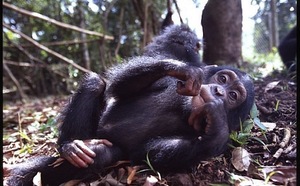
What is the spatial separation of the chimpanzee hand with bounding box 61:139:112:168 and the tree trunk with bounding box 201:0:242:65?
2.26 m

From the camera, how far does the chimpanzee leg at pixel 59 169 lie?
7.35ft

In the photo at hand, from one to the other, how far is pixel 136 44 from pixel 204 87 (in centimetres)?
559

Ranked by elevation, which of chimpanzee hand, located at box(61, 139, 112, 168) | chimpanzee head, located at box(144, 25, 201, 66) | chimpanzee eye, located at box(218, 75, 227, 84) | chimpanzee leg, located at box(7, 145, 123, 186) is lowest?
chimpanzee leg, located at box(7, 145, 123, 186)

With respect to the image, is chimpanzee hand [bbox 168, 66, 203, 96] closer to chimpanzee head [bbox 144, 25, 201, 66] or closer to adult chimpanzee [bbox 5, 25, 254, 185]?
adult chimpanzee [bbox 5, 25, 254, 185]

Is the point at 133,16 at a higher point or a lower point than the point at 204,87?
higher

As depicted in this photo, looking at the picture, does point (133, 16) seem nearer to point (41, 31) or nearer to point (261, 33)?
point (41, 31)

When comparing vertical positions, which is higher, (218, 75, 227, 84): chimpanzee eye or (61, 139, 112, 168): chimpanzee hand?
(218, 75, 227, 84): chimpanzee eye

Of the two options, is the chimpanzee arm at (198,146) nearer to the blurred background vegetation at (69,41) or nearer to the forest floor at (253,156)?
the forest floor at (253,156)

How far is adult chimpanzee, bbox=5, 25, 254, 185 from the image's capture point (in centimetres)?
212

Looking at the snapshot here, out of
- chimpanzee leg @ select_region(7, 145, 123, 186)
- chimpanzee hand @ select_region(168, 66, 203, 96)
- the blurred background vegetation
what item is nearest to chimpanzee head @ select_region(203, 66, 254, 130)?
chimpanzee hand @ select_region(168, 66, 203, 96)

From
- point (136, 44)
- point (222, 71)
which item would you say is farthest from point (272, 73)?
point (136, 44)

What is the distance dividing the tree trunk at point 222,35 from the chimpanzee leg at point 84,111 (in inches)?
70.8

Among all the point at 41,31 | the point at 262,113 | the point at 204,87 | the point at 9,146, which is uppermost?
the point at 41,31

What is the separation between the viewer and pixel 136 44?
7.77 m
